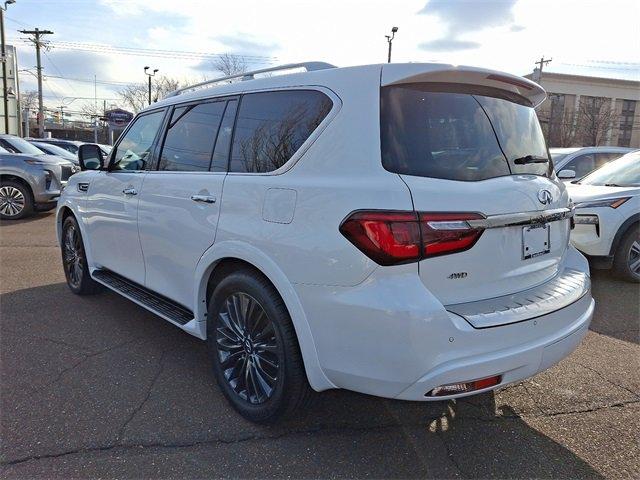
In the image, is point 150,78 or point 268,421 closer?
point 268,421

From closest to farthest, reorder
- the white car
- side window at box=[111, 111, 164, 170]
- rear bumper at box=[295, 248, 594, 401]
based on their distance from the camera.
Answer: rear bumper at box=[295, 248, 594, 401]
side window at box=[111, 111, 164, 170]
the white car

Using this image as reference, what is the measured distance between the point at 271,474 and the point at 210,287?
1157 mm

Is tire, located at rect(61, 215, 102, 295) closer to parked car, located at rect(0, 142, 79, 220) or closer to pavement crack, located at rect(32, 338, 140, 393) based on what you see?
pavement crack, located at rect(32, 338, 140, 393)

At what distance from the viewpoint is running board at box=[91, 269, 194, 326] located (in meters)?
3.09

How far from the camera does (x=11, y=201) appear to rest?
31.5 feet

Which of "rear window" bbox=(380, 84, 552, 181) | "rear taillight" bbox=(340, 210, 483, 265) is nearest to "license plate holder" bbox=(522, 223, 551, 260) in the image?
"rear window" bbox=(380, 84, 552, 181)

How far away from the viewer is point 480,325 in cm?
199

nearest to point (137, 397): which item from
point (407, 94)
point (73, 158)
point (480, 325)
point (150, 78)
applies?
point (480, 325)

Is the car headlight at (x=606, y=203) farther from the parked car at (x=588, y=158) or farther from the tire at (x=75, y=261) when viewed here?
the tire at (x=75, y=261)

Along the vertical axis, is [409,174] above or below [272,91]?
below

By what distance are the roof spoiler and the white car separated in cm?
350

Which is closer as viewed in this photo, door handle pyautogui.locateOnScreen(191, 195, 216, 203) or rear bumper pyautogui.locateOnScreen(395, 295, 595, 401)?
rear bumper pyautogui.locateOnScreen(395, 295, 595, 401)

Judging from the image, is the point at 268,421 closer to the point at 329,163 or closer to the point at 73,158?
the point at 329,163

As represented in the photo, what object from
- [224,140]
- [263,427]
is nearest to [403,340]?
[263,427]
